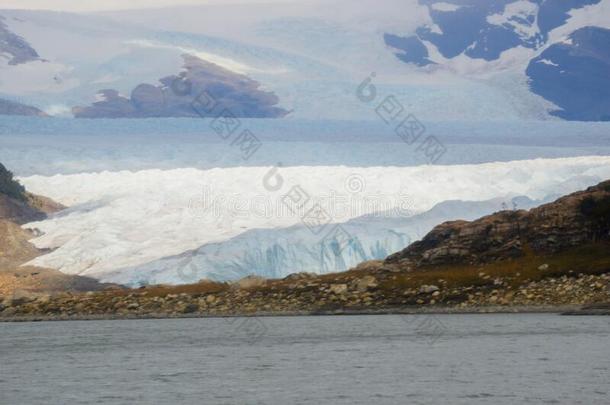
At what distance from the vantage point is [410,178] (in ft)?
328

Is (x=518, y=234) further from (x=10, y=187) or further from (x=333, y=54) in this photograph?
(x=333, y=54)

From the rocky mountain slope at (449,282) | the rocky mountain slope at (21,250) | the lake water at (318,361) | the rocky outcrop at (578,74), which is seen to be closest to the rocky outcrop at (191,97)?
the rocky mountain slope at (21,250)

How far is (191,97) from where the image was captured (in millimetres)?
141250

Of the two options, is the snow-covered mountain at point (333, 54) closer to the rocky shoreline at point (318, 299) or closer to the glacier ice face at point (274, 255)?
the glacier ice face at point (274, 255)

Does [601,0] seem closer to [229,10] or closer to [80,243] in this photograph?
[229,10]

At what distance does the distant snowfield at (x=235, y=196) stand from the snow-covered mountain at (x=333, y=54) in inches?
1111

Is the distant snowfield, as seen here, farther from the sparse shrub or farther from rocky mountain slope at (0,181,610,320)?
rocky mountain slope at (0,181,610,320)

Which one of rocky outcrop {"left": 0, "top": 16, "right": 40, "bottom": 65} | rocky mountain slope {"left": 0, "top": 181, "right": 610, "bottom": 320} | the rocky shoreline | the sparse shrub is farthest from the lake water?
rocky outcrop {"left": 0, "top": 16, "right": 40, "bottom": 65}

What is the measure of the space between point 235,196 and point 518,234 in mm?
26525

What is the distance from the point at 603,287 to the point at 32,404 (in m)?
38.2

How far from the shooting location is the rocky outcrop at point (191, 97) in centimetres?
13225

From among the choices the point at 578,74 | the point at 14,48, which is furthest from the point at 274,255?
the point at 578,74

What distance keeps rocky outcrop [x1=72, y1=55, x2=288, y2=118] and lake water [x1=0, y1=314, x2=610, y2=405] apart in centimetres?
6232

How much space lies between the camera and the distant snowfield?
90.6m
